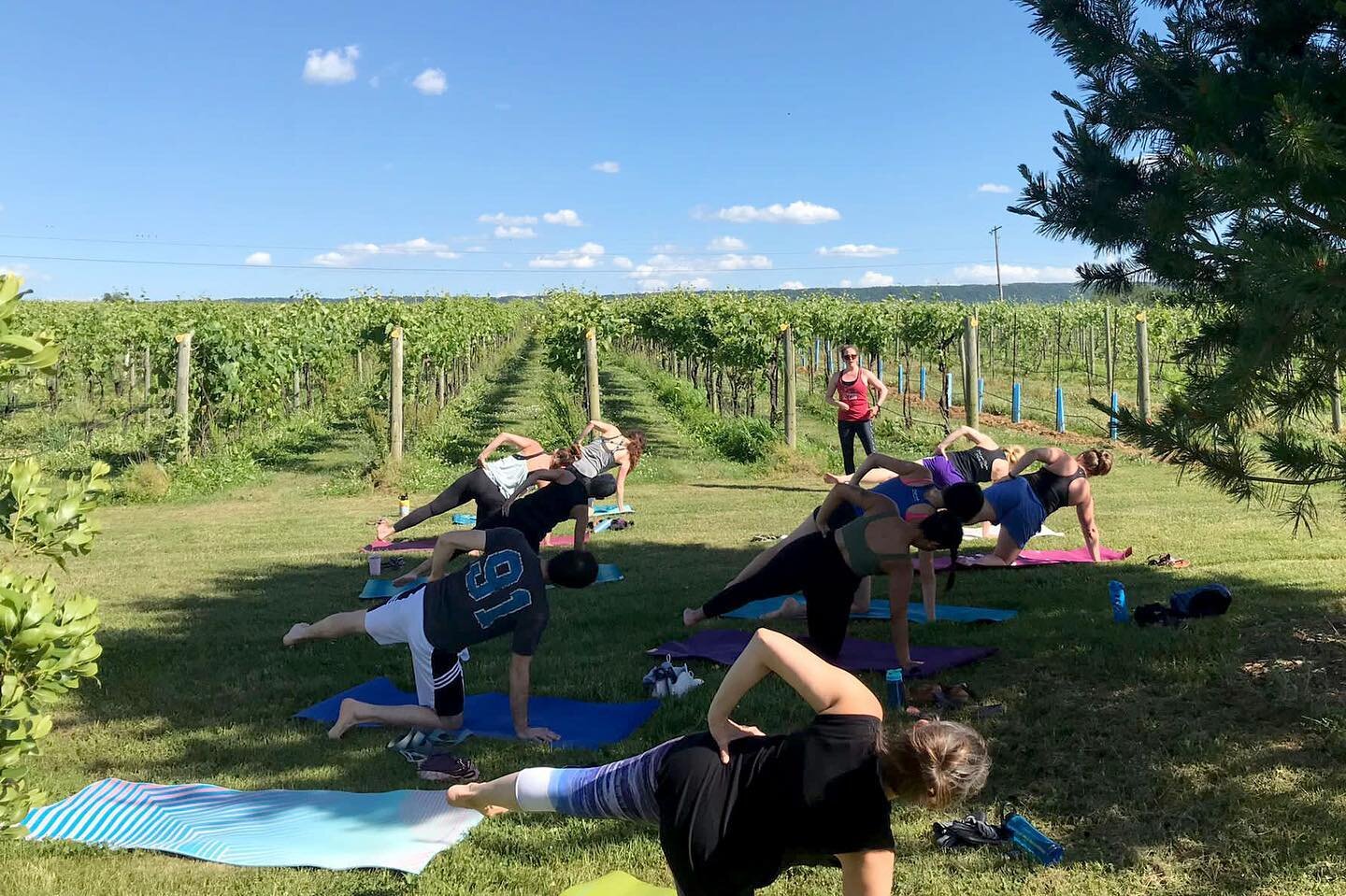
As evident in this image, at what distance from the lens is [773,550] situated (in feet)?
20.8

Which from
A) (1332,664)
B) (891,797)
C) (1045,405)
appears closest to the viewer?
(891,797)

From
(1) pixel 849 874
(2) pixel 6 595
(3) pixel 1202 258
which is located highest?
(3) pixel 1202 258

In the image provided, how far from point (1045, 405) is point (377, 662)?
20182mm

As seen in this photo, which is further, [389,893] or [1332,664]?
[1332,664]

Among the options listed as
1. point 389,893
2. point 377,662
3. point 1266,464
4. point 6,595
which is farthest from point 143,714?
point 1266,464

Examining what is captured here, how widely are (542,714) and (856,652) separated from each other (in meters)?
1.97

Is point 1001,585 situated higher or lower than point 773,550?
lower

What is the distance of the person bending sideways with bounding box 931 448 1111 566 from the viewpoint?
24.8 feet

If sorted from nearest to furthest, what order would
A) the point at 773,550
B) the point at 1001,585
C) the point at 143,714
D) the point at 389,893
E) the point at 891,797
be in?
the point at 891,797 → the point at 389,893 → the point at 143,714 → the point at 773,550 → the point at 1001,585

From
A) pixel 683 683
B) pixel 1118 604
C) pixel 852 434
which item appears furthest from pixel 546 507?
pixel 852 434

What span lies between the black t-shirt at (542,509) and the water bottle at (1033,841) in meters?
4.54

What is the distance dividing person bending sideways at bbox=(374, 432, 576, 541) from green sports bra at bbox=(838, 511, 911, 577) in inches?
131

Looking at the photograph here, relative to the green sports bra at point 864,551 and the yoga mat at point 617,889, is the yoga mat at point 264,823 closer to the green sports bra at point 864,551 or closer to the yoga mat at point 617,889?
the yoga mat at point 617,889

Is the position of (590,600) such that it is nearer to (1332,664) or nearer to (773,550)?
(773,550)
